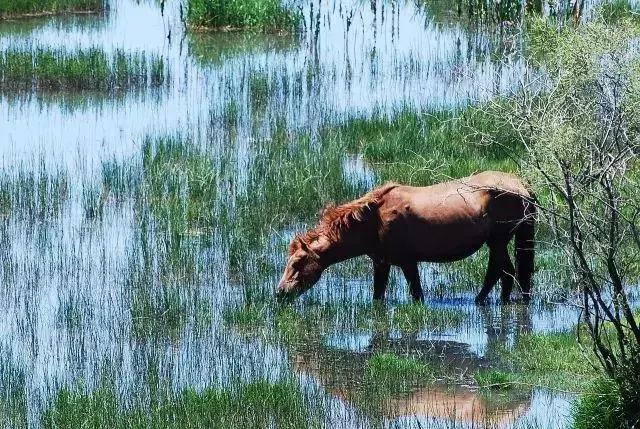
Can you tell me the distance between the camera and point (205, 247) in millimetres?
13789

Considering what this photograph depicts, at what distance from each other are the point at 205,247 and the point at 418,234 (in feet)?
9.04

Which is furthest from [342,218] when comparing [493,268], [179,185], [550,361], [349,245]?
[179,185]

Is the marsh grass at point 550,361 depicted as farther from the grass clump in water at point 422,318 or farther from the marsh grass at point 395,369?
the grass clump in water at point 422,318

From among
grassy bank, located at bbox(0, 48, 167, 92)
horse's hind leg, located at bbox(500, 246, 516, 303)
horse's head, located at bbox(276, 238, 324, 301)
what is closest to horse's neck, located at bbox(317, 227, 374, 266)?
horse's head, located at bbox(276, 238, 324, 301)

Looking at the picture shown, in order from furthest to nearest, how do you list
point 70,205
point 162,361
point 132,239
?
point 70,205 → point 132,239 → point 162,361

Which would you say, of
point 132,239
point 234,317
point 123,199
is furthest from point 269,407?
point 123,199

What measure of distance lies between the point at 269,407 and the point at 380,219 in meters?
3.26

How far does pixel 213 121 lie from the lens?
64.6 feet

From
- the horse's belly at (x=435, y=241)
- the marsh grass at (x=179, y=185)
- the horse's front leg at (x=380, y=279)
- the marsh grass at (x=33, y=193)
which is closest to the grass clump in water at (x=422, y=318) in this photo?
the horse's front leg at (x=380, y=279)

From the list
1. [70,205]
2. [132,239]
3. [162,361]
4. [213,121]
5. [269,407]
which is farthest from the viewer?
[213,121]

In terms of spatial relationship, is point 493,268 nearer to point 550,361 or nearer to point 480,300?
point 480,300

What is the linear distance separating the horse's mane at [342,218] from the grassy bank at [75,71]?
1152 cm

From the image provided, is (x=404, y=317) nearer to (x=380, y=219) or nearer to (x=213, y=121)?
(x=380, y=219)

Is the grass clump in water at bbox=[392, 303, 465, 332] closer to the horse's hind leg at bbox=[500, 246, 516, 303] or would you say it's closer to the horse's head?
the horse's hind leg at bbox=[500, 246, 516, 303]
